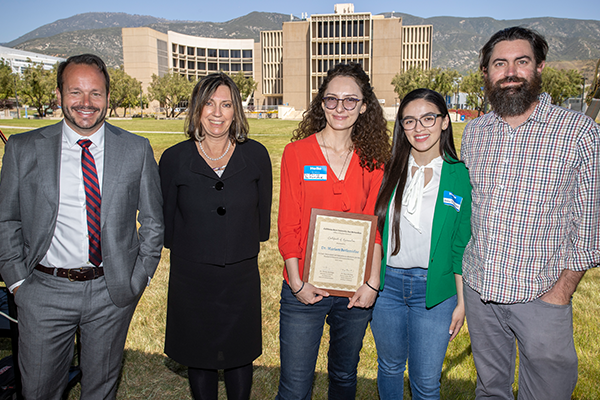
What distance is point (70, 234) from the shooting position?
2391 mm


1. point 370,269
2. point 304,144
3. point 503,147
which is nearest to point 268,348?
point 370,269

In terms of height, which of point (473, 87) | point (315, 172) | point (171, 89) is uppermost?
point (171, 89)

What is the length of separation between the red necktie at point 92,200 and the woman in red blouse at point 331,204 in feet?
3.68

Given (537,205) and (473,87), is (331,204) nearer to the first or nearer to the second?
(537,205)

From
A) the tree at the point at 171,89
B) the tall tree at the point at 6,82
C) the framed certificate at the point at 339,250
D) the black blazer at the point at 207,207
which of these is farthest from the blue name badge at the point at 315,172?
the tree at the point at 171,89

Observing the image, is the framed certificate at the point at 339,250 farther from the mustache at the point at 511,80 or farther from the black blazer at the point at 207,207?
the mustache at the point at 511,80

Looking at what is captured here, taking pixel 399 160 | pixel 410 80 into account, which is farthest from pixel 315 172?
pixel 410 80

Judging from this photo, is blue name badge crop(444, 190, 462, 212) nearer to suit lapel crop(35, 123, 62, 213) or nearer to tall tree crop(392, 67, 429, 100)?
suit lapel crop(35, 123, 62, 213)

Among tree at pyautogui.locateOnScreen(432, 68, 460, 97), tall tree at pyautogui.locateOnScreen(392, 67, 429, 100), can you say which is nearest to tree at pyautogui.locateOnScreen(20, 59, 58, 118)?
tall tree at pyautogui.locateOnScreen(392, 67, 429, 100)

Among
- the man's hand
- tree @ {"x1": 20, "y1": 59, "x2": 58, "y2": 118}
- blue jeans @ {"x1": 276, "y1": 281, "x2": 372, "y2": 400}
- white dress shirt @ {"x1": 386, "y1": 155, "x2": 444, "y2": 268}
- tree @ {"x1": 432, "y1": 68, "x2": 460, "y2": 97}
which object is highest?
tree @ {"x1": 432, "y1": 68, "x2": 460, "y2": 97}

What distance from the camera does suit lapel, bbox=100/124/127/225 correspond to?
2434mm

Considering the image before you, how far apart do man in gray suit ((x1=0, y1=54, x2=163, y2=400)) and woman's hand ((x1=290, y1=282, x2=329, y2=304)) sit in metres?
1.07

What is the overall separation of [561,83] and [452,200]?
6864 cm

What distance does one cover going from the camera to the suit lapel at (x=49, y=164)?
2322 millimetres
